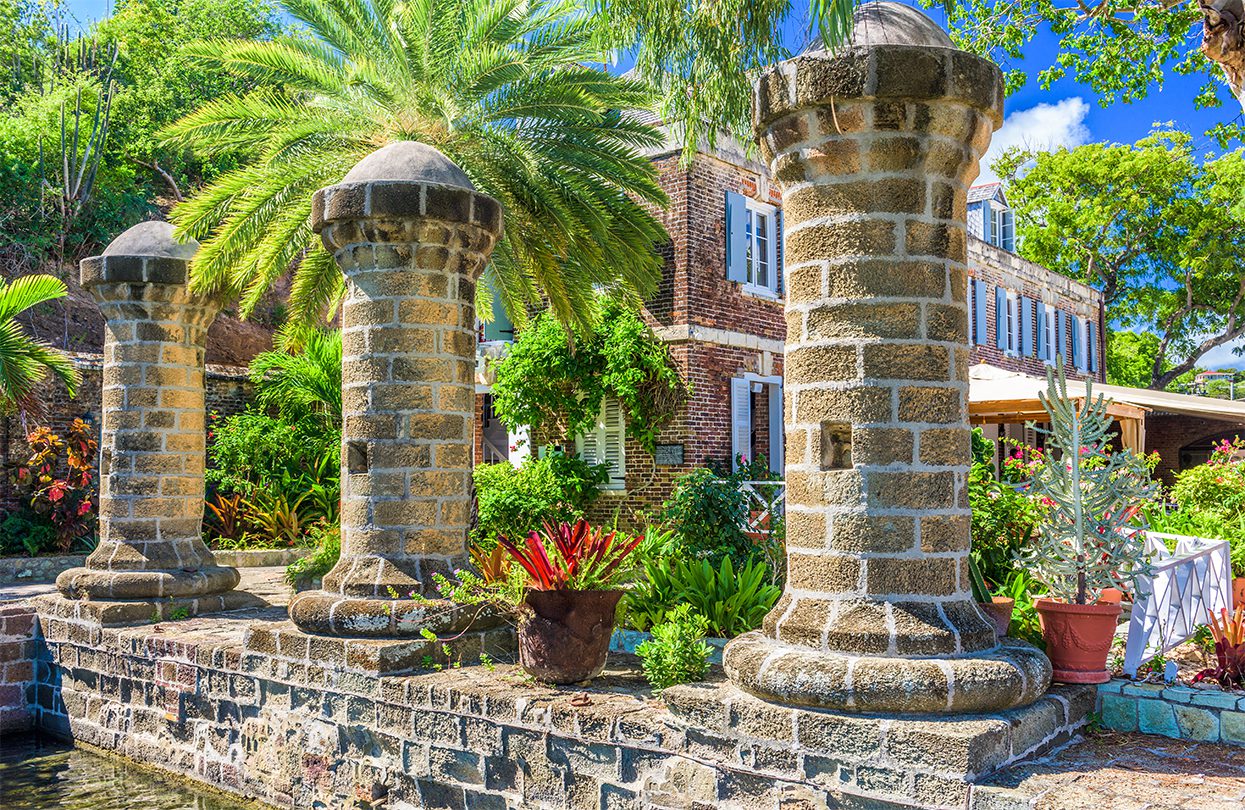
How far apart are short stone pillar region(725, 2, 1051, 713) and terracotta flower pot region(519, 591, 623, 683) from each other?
1341 mm

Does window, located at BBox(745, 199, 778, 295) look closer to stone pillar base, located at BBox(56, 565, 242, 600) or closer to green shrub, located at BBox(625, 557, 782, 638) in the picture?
green shrub, located at BBox(625, 557, 782, 638)

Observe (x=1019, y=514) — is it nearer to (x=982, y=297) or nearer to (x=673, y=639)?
(x=673, y=639)

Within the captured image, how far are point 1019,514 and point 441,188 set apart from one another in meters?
5.56

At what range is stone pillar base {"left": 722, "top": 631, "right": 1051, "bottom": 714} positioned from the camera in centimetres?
430

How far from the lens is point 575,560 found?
6125mm

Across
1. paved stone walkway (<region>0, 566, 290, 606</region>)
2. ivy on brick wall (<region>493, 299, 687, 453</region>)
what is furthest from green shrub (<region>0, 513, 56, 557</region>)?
ivy on brick wall (<region>493, 299, 687, 453</region>)

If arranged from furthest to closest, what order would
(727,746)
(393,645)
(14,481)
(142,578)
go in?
1. (14,481)
2. (142,578)
3. (393,645)
4. (727,746)

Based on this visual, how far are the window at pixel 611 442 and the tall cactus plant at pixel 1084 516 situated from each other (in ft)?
34.3

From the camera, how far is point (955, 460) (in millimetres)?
4645

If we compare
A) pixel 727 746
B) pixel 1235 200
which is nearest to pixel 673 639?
pixel 727 746

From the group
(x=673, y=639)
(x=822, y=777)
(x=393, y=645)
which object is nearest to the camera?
(x=822, y=777)

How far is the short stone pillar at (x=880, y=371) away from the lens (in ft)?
14.9

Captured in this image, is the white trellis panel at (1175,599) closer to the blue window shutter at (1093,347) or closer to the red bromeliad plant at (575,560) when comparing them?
the red bromeliad plant at (575,560)

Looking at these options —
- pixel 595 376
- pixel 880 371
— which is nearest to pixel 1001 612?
pixel 880 371
